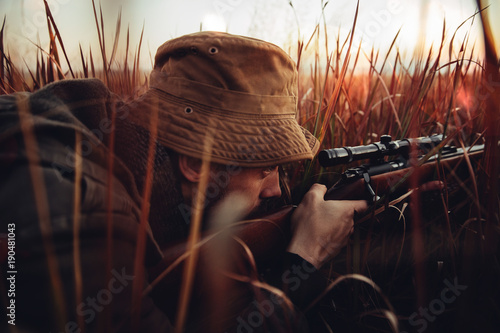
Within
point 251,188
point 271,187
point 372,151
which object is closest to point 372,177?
point 372,151

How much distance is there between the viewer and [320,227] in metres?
1.55

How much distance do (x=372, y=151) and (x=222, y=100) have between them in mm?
1053

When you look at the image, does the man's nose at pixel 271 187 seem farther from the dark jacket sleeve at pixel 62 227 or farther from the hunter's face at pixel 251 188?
the dark jacket sleeve at pixel 62 227

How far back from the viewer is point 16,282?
82 cm

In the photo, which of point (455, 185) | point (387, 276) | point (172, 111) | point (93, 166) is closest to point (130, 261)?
point (93, 166)

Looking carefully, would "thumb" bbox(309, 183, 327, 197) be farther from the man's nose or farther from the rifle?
the man's nose

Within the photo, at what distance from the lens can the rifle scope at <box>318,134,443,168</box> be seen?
1721 millimetres

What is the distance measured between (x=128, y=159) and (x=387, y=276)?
1.43 meters

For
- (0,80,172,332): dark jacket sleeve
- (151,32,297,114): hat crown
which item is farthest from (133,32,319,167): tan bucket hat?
(0,80,172,332): dark jacket sleeve

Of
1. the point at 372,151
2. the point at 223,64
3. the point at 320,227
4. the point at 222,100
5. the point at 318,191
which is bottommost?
the point at 320,227

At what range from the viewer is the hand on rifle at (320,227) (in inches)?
59.8

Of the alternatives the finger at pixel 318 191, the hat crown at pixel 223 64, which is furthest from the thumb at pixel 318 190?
the hat crown at pixel 223 64

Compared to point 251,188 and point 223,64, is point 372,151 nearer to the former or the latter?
point 251,188

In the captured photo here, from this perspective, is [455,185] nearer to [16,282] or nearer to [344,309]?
[344,309]
